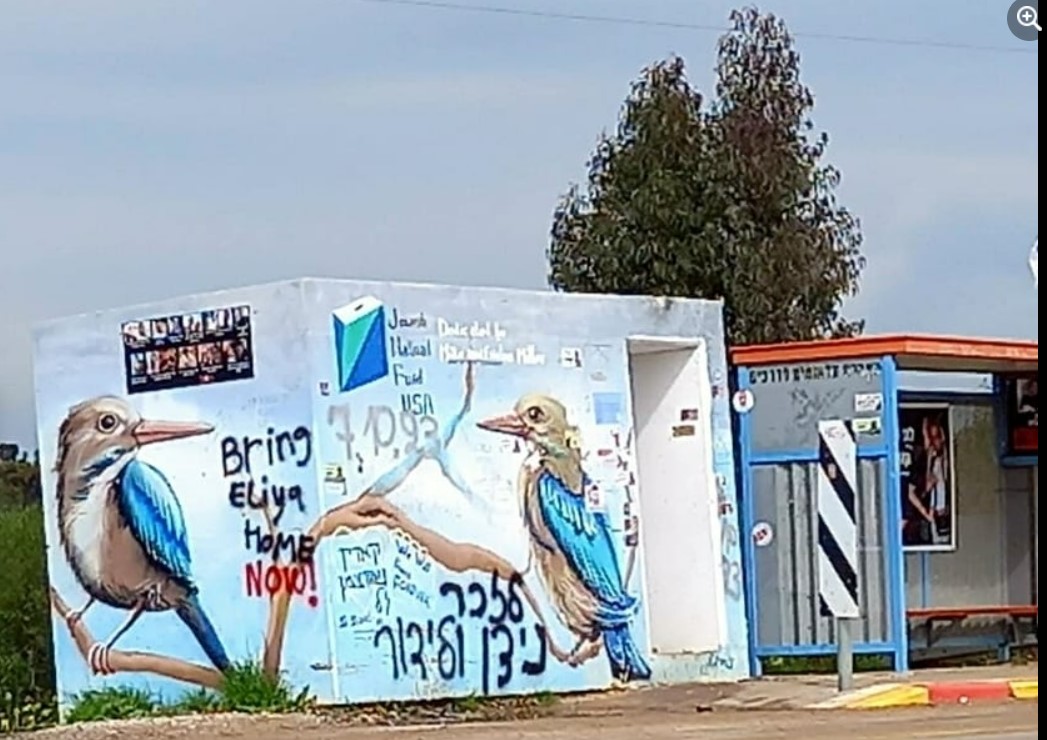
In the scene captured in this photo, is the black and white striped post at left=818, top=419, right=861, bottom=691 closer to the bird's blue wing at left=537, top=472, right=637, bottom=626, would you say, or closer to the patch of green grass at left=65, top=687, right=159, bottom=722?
the bird's blue wing at left=537, top=472, right=637, bottom=626

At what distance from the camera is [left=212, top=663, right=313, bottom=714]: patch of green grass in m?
18.0

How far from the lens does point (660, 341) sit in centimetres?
2094

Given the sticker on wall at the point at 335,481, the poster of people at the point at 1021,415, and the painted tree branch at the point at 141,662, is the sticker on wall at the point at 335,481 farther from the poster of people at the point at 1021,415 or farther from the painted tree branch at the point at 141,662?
the poster of people at the point at 1021,415

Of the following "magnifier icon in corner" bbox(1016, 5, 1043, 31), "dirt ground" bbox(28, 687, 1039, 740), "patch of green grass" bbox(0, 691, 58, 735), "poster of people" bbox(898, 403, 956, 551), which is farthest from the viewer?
"poster of people" bbox(898, 403, 956, 551)

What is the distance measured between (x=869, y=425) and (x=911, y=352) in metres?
0.76

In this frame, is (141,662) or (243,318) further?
(141,662)

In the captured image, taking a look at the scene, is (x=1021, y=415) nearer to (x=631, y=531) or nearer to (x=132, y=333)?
(x=631, y=531)

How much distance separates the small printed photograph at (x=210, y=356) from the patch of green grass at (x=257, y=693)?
241cm

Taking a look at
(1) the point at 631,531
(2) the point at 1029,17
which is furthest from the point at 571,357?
(2) the point at 1029,17

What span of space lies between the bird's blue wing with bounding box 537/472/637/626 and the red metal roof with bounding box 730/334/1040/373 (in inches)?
97.8

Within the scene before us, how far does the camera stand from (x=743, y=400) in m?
21.6

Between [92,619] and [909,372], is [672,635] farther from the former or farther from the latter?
[92,619]

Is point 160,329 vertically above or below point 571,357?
above

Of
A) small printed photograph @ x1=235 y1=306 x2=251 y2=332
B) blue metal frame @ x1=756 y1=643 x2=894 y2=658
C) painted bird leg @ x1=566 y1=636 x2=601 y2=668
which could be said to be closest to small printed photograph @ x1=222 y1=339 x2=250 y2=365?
small printed photograph @ x1=235 y1=306 x2=251 y2=332
